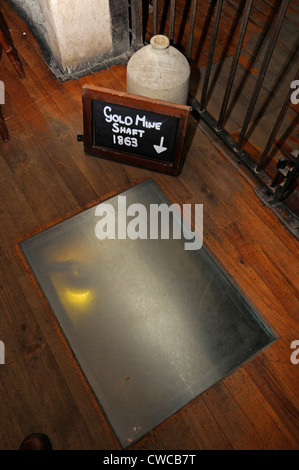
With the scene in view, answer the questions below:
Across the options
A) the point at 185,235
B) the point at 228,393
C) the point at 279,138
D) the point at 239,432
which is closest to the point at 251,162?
the point at 279,138

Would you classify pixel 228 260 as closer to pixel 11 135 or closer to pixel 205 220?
pixel 205 220

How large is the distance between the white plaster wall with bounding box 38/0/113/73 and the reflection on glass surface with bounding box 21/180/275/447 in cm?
129

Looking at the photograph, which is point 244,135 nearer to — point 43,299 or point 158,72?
point 158,72

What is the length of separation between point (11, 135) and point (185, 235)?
4.49 ft

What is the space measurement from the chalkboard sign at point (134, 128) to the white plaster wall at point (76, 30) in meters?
0.75

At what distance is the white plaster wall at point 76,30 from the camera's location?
254cm

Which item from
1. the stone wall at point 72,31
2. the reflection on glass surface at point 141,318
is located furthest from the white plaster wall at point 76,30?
the reflection on glass surface at point 141,318

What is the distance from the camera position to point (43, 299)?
81.4 inches

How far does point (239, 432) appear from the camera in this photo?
1.78 metres

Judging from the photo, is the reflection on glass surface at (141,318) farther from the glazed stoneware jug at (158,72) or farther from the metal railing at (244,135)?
the glazed stoneware jug at (158,72)

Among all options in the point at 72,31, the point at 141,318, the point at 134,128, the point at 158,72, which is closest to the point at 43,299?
the point at 141,318

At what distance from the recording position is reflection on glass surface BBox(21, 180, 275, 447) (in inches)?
72.6

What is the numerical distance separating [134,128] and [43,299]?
1068 mm
